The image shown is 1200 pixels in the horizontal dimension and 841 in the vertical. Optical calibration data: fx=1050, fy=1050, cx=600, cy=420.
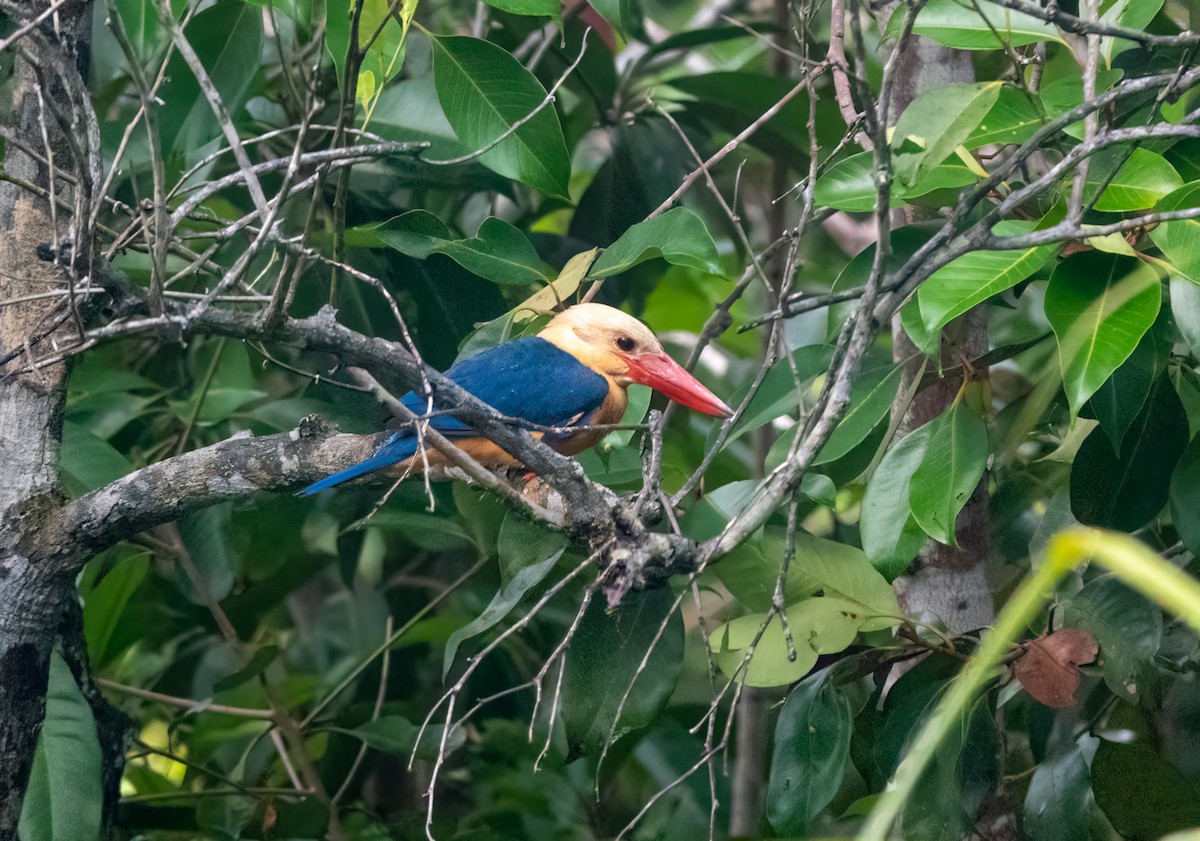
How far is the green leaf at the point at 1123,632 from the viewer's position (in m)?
1.36

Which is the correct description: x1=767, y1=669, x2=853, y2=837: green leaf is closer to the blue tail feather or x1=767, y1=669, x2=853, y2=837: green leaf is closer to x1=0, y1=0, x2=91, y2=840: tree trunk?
the blue tail feather

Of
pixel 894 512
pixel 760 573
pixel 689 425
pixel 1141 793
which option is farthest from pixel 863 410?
pixel 689 425

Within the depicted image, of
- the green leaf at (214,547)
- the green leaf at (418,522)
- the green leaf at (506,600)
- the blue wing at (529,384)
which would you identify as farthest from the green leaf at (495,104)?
the green leaf at (214,547)

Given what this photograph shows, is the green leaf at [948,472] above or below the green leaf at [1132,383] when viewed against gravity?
below

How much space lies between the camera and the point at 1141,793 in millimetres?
1377

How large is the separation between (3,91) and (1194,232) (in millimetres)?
1531

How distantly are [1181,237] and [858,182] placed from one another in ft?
1.20

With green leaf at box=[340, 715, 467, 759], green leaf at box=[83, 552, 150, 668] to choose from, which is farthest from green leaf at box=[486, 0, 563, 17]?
green leaf at box=[340, 715, 467, 759]

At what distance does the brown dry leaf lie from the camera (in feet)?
4.41

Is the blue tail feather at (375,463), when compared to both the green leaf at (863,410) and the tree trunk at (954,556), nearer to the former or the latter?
the green leaf at (863,410)

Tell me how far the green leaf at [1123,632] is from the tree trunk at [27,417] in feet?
4.34

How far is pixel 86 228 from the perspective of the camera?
1.07 metres

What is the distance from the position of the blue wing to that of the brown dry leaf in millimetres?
813

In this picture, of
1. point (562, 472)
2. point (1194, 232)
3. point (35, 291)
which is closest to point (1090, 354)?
point (1194, 232)
